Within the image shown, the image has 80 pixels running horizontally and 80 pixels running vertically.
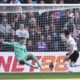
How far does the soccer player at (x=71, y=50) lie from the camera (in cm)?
1201

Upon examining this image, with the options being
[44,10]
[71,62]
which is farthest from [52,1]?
[71,62]

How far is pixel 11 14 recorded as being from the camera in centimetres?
1231

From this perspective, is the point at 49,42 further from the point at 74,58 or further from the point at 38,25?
the point at 74,58

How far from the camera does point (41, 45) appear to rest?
39.8 ft

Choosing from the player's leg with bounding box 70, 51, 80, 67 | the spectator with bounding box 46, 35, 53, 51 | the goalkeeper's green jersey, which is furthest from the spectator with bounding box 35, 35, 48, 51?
the player's leg with bounding box 70, 51, 80, 67

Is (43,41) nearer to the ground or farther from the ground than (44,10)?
nearer to the ground

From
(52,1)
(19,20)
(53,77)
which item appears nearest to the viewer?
(53,77)

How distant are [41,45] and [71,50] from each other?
0.89m

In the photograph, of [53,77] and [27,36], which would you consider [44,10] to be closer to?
[27,36]

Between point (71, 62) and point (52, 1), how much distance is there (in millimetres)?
2873

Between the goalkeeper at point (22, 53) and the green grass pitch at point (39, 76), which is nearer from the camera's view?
the green grass pitch at point (39, 76)

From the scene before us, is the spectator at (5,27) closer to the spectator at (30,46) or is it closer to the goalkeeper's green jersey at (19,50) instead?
the goalkeeper's green jersey at (19,50)

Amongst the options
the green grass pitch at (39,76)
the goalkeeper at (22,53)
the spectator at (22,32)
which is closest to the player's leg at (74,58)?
the green grass pitch at (39,76)

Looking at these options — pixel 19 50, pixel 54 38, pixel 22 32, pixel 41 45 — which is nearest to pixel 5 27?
pixel 22 32
